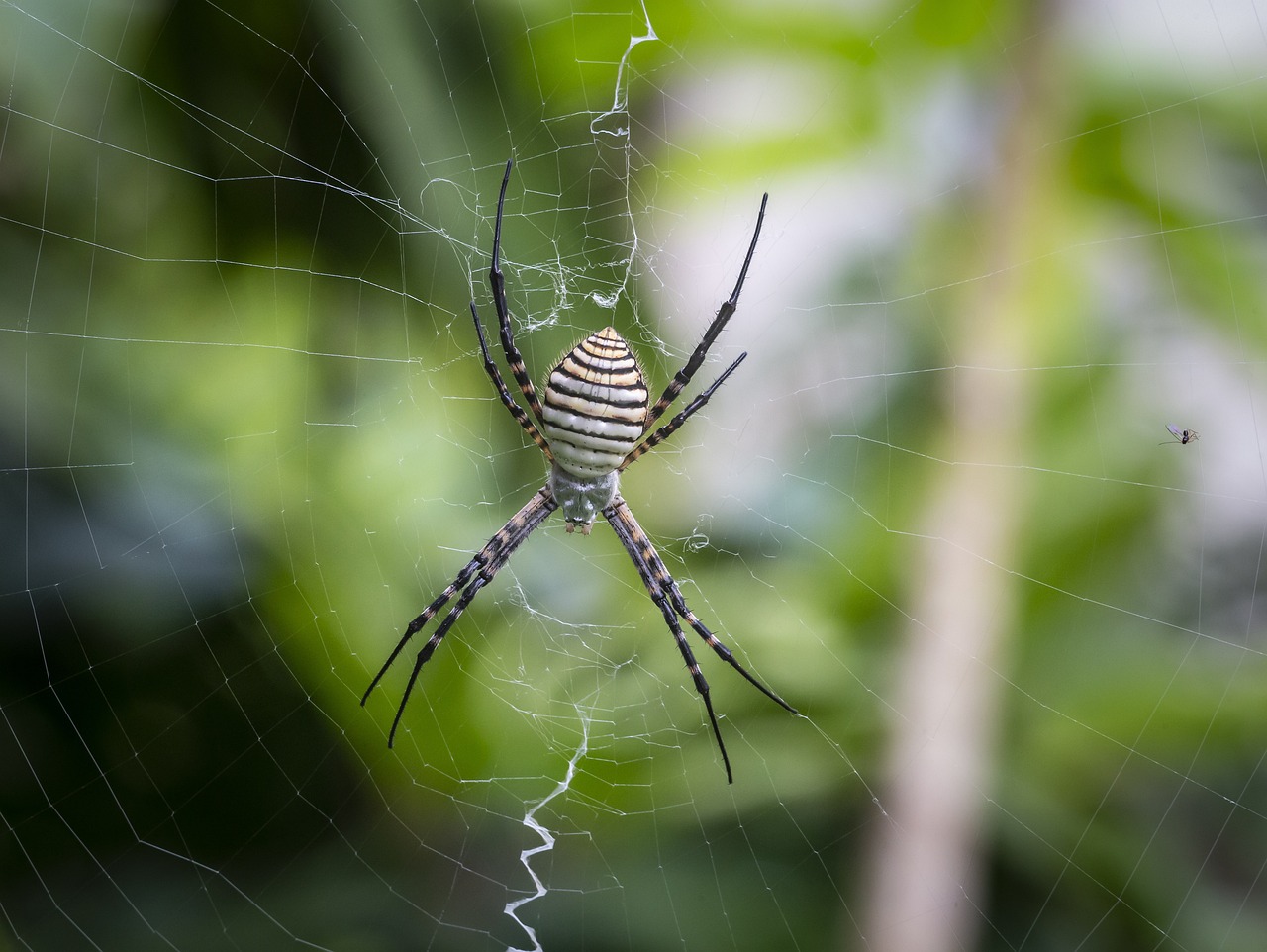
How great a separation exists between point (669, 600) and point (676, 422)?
0.63 meters

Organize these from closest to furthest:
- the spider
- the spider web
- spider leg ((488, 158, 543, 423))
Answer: the spider web, spider leg ((488, 158, 543, 423)), the spider

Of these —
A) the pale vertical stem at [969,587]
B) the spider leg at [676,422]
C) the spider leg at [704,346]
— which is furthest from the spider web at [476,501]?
the spider leg at [676,422]

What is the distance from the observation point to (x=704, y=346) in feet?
9.40

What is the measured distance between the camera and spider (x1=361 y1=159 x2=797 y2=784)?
8.83 ft

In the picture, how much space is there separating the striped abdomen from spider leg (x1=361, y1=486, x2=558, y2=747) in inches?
10.1

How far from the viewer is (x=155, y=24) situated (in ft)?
7.27

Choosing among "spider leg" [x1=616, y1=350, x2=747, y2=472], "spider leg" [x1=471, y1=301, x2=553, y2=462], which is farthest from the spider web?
"spider leg" [x1=616, y1=350, x2=747, y2=472]

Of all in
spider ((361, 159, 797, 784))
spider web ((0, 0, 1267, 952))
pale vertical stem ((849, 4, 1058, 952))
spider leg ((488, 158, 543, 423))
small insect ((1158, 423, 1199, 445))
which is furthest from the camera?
spider ((361, 159, 797, 784))

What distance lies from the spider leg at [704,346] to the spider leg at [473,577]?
1.73 feet

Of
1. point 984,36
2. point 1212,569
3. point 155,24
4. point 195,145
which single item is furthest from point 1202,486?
point 155,24

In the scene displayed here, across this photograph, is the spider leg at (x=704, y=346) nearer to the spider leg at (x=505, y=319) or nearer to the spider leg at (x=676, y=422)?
the spider leg at (x=676, y=422)

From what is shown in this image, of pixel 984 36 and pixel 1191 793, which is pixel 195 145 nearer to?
pixel 984 36

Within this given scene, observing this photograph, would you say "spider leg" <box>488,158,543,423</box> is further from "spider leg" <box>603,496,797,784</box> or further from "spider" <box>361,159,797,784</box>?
"spider leg" <box>603,496,797,784</box>

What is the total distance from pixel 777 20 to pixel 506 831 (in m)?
2.45
